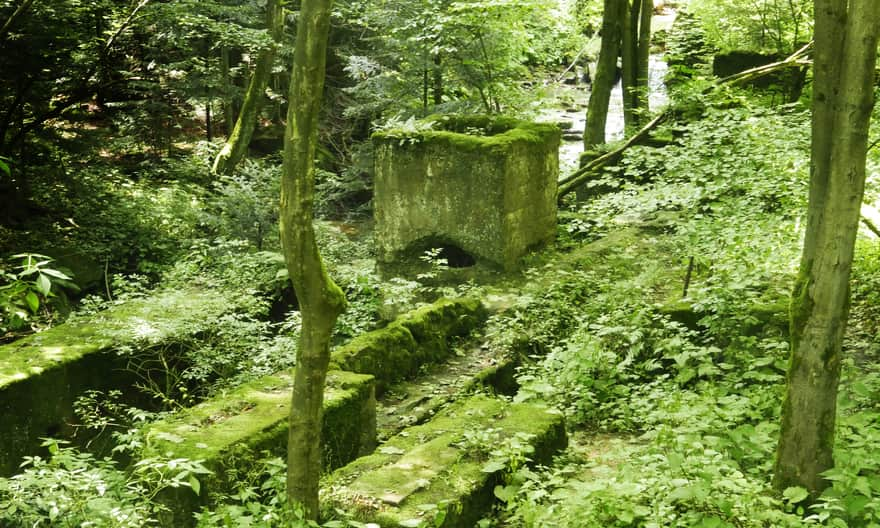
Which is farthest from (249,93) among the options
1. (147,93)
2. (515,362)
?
(515,362)

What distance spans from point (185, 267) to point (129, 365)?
304 cm

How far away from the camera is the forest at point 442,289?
4098 mm

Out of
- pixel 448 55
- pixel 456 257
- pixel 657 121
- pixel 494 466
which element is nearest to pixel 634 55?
pixel 448 55

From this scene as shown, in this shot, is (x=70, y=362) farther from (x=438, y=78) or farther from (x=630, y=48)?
(x=630, y=48)

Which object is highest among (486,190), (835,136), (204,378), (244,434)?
(835,136)

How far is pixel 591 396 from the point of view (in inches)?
254

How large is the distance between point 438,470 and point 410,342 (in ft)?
11.0

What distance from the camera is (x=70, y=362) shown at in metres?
7.75

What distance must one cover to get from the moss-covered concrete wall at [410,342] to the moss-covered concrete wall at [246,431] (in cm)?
94

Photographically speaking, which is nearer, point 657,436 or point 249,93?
point 657,436

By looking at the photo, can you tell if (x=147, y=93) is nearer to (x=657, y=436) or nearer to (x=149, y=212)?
(x=149, y=212)

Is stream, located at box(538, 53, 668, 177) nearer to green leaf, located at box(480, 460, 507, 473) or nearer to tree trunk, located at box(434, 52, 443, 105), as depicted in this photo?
tree trunk, located at box(434, 52, 443, 105)

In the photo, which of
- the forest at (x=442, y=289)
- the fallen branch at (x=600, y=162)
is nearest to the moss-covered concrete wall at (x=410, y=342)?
the forest at (x=442, y=289)

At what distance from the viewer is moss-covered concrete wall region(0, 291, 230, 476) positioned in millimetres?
7254
